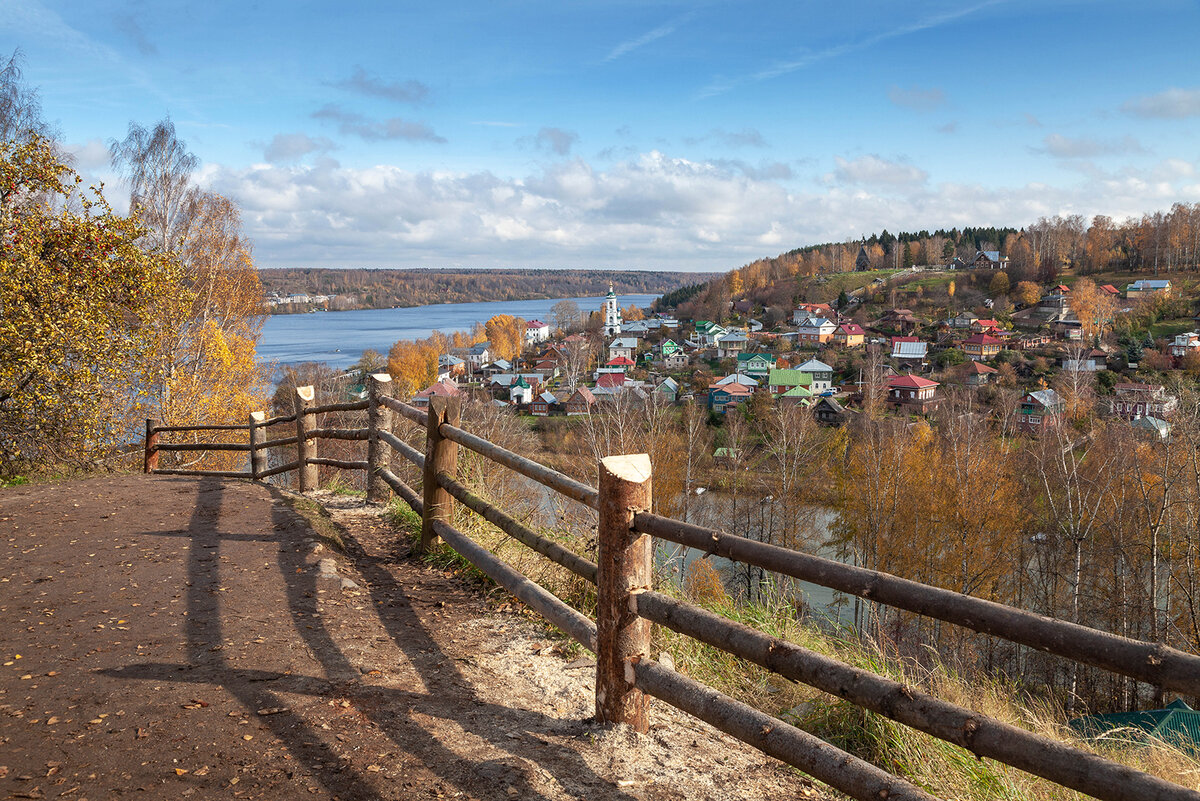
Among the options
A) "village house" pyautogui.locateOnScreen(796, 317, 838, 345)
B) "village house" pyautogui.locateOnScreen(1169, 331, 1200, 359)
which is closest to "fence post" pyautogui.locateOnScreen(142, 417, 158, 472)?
"village house" pyautogui.locateOnScreen(1169, 331, 1200, 359)

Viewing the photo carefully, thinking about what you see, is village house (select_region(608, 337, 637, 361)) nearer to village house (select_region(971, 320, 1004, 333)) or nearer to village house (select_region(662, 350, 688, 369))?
village house (select_region(662, 350, 688, 369))

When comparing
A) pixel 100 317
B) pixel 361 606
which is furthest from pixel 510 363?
pixel 361 606

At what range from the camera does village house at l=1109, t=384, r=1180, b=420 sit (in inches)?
1453

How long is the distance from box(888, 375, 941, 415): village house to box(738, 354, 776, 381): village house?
17525mm

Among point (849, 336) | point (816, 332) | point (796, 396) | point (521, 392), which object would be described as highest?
point (816, 332)

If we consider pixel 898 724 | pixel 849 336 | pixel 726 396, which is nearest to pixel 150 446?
pixel 898 724

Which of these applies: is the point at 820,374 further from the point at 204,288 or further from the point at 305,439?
the point at 305,439

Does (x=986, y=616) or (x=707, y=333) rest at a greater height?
(x=986, y=616)

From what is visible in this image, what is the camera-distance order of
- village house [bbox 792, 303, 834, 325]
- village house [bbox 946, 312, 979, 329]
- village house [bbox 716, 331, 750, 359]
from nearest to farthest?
village house [bbox 946, 312, 979, 329] < village house [bbox 716, 331, 750, 359] < village house [bbox 792, 303, 834, 325]

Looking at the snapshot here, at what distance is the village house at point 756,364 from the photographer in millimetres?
74938

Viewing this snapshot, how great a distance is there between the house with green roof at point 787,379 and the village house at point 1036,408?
1936cm

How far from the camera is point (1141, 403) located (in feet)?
128

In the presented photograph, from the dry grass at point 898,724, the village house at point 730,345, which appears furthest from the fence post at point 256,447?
the village house at point 730,345

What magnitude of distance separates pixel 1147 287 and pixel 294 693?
104 metres
